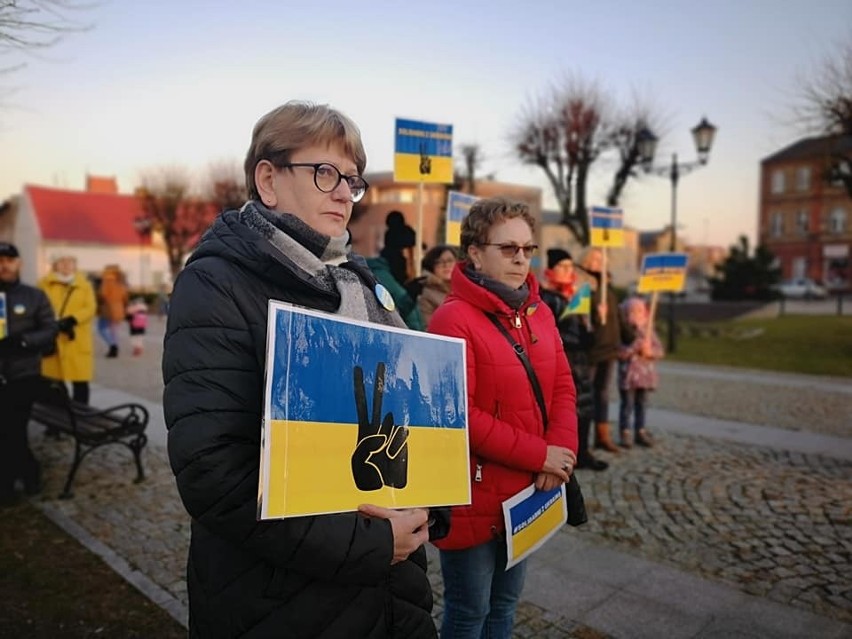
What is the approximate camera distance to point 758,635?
3432 millimetres

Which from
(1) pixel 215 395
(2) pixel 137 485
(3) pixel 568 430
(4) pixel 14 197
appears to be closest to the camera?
(1) pixel 215 395

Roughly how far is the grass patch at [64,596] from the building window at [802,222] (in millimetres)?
69653

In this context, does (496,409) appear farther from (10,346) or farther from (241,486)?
(10,346)

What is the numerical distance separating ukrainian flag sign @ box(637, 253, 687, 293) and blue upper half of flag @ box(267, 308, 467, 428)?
732 cm

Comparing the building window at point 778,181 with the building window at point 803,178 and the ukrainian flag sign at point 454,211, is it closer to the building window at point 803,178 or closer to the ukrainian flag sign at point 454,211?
the building window at point 803,178

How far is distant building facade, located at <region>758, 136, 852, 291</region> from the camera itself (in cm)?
5881

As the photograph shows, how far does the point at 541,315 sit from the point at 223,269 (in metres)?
1.59

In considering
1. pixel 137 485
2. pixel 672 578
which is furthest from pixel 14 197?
pixel 672 578

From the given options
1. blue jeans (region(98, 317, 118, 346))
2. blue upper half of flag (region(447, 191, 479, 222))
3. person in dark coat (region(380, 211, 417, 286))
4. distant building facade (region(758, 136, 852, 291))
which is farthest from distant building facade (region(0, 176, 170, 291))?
distant building facade (region(758, 136, 852, 291))

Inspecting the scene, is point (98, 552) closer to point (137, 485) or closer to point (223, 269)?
point (137, 485)

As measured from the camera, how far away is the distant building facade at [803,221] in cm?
5881

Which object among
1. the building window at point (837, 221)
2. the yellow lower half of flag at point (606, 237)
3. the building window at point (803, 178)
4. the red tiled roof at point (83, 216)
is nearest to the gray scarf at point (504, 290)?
the yellow lower half of flag at point (606, 237)

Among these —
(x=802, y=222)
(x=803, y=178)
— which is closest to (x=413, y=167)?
(x=802, y=222)

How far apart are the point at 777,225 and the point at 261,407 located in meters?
72.7
